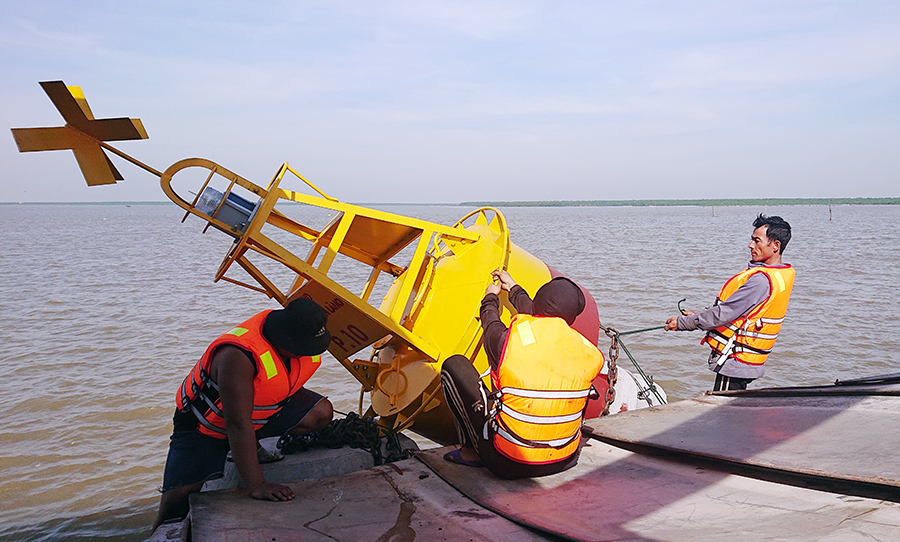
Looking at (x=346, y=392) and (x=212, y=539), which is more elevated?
(x=212, y=539)

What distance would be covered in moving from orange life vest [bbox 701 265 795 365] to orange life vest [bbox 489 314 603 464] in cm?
194

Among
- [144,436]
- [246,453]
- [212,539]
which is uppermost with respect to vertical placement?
[246,453]

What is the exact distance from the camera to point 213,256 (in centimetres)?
2314

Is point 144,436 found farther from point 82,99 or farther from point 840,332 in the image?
point 840,332

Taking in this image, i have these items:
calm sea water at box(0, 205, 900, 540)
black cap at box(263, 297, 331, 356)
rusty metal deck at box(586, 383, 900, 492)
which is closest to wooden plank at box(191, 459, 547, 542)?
black cap at box(263, 297, 331, 356)

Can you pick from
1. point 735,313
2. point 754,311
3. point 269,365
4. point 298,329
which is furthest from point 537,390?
point 754,311

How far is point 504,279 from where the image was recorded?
4031 millimetres

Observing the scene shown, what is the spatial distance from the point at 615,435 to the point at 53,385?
693 cm

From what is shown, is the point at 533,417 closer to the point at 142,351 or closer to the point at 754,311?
the point at 754,311

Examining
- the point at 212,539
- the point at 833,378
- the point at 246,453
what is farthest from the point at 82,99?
the point at 833,378

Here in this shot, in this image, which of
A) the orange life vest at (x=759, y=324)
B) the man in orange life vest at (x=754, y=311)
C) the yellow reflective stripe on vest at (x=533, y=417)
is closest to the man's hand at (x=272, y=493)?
the yellow reflective stripe on vest at (x=533, y=417)

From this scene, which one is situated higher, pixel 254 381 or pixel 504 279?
pixel 504 279

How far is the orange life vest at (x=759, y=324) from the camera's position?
4.38m

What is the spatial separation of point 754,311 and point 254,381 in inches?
144
